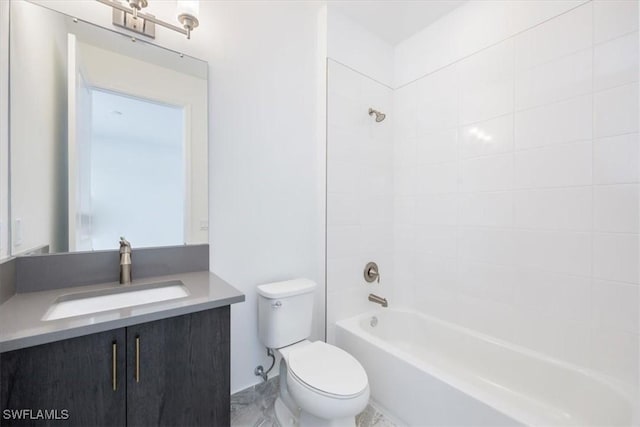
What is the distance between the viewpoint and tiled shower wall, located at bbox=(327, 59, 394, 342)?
1.99m

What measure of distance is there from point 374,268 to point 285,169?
3.43 ft

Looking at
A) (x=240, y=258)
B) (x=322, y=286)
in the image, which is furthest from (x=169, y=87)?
(x=322, y=286)

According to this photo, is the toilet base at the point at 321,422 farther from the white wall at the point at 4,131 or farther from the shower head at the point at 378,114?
the shower head at the point at 378,114

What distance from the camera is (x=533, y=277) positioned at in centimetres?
160

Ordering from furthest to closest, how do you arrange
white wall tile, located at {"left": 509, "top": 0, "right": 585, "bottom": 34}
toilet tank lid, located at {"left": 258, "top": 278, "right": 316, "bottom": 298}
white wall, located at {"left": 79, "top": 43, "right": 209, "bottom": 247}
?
toilet tank lid, located at {"left": 258, "top": 278, "right": 316, "bottom": 298} → white wall tile, located at {"left": 509, "top": 0, "right": 585, "bottom": 34} → white wall, located at {"left": 79, "top": 43, "right": 209, "bottom": 247}

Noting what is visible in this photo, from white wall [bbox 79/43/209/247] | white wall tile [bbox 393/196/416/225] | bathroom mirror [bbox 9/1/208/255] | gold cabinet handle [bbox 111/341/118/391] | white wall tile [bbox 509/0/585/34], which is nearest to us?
gold cabinet handle [bbox 111/341/118/391]

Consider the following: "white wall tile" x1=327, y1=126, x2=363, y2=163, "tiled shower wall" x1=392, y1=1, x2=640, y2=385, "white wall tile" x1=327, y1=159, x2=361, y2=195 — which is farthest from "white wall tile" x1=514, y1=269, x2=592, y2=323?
"white wall tile" x1=327, y1=126, x2=363, y2=163

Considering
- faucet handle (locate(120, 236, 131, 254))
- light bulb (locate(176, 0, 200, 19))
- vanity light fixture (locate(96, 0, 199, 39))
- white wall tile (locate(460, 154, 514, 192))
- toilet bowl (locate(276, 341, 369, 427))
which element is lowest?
toilet bowl (locate(276, 341, 369, 427))

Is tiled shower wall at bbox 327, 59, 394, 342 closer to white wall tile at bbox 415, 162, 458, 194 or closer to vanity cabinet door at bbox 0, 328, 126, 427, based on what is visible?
white wall tile at bbox 415, 162, 458, 194

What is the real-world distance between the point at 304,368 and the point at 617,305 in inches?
60.5

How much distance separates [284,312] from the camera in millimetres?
1612

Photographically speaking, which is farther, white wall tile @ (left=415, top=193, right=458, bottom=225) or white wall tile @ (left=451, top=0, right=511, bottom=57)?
white wall tile @ (left=415, top=193, right=458, bottom=225)

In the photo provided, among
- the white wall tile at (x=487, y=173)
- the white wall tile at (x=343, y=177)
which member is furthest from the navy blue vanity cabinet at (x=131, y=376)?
the white wall tile at (x=487, y=173)

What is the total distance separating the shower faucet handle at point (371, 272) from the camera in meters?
2.18
